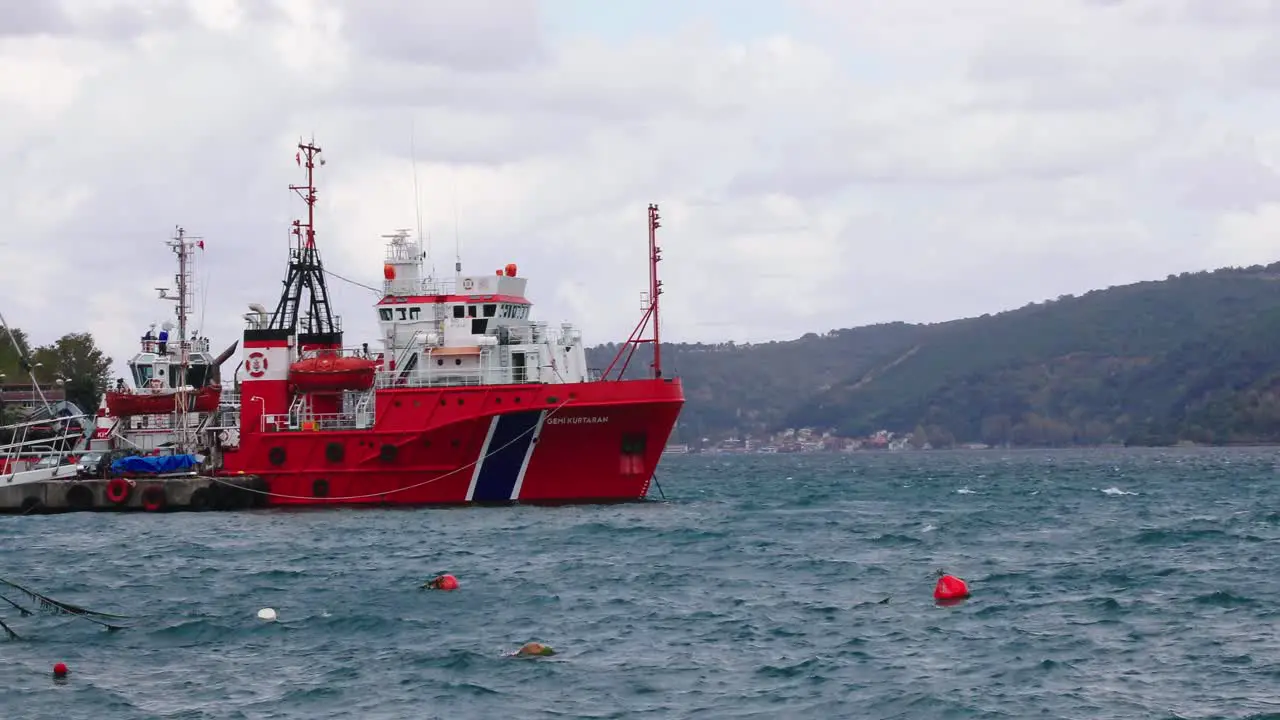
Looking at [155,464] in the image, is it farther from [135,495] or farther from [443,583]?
[443,583]

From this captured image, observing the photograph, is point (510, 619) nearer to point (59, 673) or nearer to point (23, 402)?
point (59, 673)

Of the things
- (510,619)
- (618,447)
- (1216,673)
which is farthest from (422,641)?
(618,447)

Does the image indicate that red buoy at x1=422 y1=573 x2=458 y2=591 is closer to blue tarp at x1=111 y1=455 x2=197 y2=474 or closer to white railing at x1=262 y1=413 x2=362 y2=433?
white railing at x1=262 y1=413 x2=362 y2=433

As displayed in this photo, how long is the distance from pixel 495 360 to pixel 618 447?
500 cm

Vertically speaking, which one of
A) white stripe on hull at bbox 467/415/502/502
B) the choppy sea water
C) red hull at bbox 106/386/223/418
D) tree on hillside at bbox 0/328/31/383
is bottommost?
the choppy sea water

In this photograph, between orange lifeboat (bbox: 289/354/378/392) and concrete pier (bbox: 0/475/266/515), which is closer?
orange lifeboat (bbox: 289/354/378/392)

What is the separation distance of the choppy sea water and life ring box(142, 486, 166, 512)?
240 centimetres

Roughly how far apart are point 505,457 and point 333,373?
6529mm

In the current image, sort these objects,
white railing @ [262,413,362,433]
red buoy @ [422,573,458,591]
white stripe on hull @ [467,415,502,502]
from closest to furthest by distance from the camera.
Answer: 1. red buoy @ [422,573,458,591]
2. white stripe on hull @ [467,415,502,502]
3. white railing @ [262,413,362,433]

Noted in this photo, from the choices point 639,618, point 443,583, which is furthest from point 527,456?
point 639,618

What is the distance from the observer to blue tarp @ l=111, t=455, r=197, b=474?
58875 millimetres

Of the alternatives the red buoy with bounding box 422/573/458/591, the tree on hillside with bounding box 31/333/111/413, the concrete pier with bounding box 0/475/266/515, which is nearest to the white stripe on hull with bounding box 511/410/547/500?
the concrete pier with bounding box 0/475/266/515

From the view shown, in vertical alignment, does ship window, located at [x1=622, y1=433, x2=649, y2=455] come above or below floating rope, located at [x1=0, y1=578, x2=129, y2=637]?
above

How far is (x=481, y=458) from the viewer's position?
2175 inches
